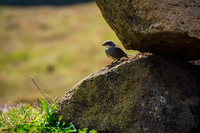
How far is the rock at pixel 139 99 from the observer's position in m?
4.29

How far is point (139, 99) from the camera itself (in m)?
4.42

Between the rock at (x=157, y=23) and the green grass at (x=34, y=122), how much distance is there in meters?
1.82

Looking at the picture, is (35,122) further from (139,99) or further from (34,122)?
(139,99)

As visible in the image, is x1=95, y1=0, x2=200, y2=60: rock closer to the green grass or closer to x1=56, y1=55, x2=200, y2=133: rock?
x1=56, y1=55, x2=200, y2=133: rock

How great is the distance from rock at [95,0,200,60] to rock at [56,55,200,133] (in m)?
0.38

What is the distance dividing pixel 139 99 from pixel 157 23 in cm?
132

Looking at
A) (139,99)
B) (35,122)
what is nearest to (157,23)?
(139,99)

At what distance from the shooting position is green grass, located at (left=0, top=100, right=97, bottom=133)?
4703mm

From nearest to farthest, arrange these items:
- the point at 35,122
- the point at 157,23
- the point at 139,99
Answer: the point at 157,23 → the point at 139,99 → the point at 35,122

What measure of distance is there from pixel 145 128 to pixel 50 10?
2483cm

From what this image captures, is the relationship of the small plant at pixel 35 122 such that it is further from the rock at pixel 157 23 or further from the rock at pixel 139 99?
the rock at pixel 157 23

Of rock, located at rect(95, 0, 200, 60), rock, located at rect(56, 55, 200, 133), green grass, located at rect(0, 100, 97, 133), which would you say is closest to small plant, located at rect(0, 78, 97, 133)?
green grass, located at rect(0, 100, 97, 133)

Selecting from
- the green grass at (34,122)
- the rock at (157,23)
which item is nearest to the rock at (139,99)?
the green grass at (34,122)

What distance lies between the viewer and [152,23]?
4121mm
